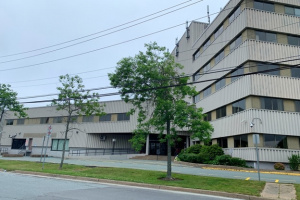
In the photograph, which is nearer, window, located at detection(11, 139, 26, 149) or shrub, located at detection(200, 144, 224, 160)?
shrub, located at detection(200, 144, 224, 160)

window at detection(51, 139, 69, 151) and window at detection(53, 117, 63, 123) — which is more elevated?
window at detection(53, 117, 63, 123)

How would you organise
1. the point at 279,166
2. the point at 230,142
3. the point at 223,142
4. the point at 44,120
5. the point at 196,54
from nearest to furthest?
the point at 279,166 → the point at 230,142 → the point at 223,142 → the point at 196,54 → the point at 44,120

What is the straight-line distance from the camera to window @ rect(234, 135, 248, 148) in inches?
891

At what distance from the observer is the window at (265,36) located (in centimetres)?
2362

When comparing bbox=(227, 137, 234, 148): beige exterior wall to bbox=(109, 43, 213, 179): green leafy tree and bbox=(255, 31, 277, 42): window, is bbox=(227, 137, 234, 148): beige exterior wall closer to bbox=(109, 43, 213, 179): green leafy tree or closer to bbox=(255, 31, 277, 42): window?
bbox=(255, 31, 277, 42): window

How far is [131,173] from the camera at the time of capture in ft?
51.5

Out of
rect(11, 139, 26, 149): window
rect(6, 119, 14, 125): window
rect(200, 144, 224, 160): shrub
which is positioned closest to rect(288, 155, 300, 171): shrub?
rect(200, 144, 224, 160): shrub

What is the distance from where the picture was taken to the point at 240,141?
2350cm

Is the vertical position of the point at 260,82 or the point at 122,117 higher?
the point at 260,82

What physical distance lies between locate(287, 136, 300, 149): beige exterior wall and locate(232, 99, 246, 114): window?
4.48m

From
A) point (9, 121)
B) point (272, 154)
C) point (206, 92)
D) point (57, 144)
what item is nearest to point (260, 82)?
point (272, 154)

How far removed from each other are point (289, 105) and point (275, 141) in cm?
358

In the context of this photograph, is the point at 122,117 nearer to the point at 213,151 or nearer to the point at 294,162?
the point at 213,151

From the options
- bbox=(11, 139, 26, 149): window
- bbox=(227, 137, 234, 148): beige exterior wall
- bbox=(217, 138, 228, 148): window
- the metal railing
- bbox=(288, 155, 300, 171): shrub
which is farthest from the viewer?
bbox=(11, 139, 26, 149): window
